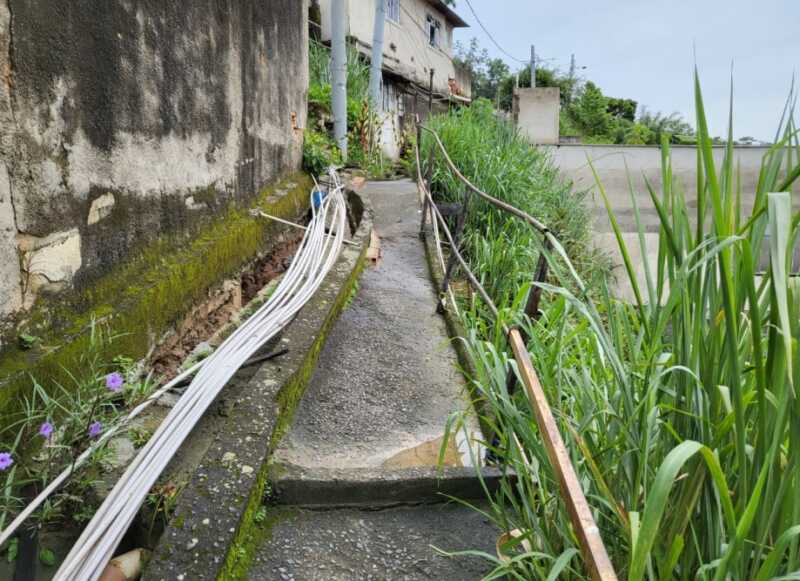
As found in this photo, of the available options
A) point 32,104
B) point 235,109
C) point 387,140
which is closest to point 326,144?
point 235,109

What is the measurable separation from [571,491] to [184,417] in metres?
1.20

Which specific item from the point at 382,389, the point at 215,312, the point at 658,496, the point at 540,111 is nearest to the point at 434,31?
the point at 540,111

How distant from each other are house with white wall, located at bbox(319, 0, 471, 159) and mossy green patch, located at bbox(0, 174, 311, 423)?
Answer: 762cm

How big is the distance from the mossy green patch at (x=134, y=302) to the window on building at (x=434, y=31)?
16392 millimetres

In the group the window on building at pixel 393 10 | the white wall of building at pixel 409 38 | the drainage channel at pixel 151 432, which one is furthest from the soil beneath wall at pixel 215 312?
the window on building at pixel 393 10

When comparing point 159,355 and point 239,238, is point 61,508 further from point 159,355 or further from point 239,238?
point 239,238

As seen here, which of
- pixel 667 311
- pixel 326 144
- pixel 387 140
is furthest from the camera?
pixel 387 140

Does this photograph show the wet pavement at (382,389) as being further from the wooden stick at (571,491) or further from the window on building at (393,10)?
the window on building at (393,10)

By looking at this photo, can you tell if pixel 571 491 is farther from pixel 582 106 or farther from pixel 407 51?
pixel 582 106

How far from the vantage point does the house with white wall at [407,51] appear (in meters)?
12.4

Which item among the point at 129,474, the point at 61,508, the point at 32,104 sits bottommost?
the point at 61,508

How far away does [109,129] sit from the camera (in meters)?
1.98

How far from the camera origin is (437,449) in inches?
89.8

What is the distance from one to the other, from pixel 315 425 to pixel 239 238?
1.32 m
